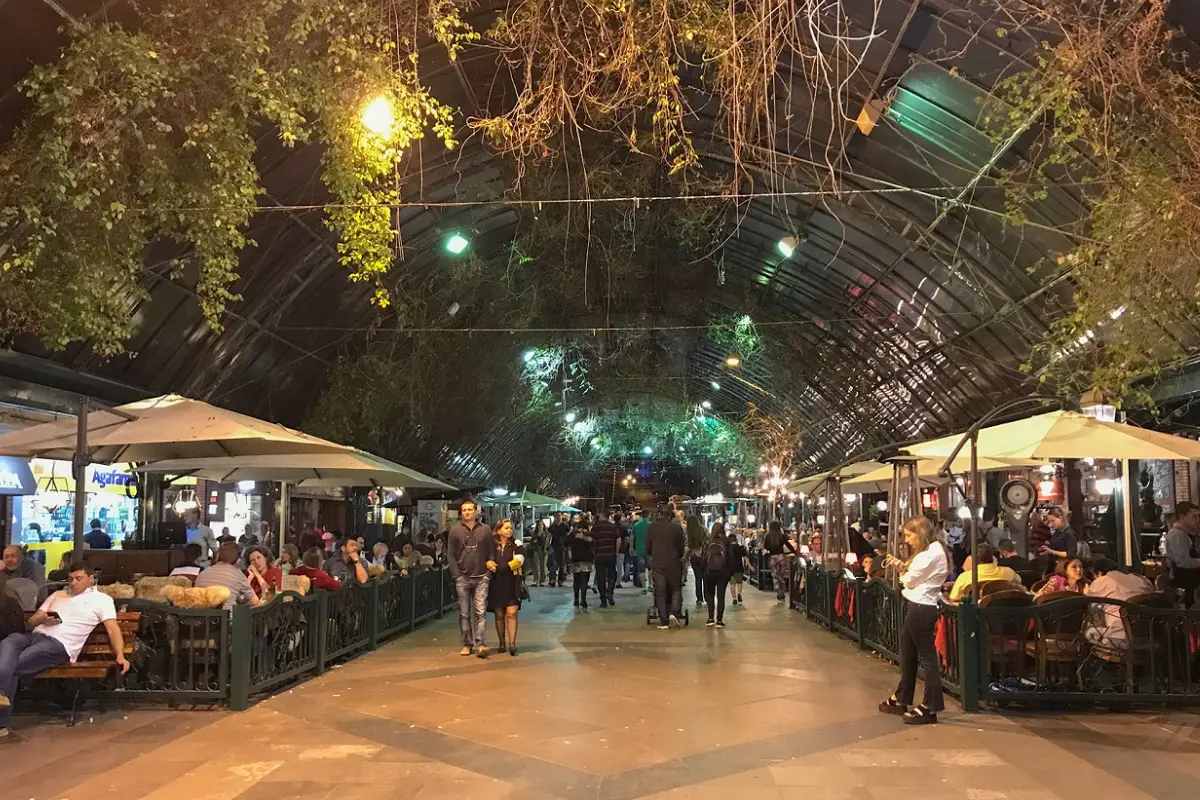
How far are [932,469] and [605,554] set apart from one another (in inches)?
243

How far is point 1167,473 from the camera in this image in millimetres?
15742

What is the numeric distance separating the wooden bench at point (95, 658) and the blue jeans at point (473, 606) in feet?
12.9

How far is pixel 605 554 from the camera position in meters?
16.7

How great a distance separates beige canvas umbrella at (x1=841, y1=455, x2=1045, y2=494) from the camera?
1093 cm

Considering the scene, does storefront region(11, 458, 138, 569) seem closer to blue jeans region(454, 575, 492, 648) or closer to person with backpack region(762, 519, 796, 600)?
blue jeans region(454, 575, 492, 648)

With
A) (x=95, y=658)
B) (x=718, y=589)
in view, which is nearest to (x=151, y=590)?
(x=95, y=658)

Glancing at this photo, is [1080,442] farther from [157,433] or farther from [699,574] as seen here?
[699,574]

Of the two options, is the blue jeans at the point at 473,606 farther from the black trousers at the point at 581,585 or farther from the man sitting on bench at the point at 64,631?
the black trousers at the point at 581,585

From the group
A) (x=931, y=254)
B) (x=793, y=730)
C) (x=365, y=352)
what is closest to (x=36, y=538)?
(x=365, y=352)

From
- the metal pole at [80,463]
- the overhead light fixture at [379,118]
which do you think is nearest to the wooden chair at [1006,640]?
the overhead light fixture at [379,118]

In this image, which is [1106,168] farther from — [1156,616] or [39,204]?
[39,204]

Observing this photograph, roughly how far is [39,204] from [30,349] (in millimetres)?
6243

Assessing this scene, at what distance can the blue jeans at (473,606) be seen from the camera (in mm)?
10695

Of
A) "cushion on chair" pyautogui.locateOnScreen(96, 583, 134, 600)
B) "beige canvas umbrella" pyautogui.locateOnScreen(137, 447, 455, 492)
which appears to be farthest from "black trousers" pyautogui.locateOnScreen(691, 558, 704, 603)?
"cushion on chair" pyautogui.locateOnScreen(96, 583, 134, 600)
